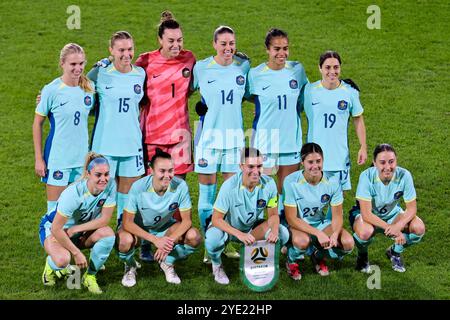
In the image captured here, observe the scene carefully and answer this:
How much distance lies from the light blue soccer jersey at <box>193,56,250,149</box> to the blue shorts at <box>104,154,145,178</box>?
1.91 feet

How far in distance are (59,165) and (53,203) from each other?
0.33m

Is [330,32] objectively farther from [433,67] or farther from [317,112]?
[317,112]

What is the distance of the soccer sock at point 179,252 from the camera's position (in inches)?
329

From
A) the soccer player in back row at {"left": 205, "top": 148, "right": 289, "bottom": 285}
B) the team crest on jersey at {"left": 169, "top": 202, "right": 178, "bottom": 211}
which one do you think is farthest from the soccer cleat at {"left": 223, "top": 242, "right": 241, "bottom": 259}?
the team crest on jersey at {"left": 169, "top": 202, "right": 178, "bottom": 211}

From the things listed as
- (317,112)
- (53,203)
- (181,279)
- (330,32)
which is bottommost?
(181,279)

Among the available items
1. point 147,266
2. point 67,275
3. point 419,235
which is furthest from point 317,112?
point 67,275

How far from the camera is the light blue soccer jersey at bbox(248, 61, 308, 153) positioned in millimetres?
8688

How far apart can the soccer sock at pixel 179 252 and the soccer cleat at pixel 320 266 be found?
3.39 feet

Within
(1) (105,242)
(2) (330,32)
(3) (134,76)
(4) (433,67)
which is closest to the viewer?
(1) (105,242)

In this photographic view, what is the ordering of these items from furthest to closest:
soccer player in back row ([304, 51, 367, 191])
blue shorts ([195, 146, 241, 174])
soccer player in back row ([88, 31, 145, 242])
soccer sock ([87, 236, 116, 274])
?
1. blue shorts ([195, 146, 241, 174])
2. soccer player in back row ([304, 51, 367, 191])
3. soccer player in back row ([88, 31, 145, 242])
4. soccer sock ([87, 236, 116, 274])

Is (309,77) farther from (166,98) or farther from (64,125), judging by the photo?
(64,125)

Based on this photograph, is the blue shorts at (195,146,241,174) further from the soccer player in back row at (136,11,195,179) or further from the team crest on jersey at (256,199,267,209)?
the team crest on jersey at (256,199,267,209)

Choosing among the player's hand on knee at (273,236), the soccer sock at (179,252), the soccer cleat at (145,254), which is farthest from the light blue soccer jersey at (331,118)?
the soccer cleat at (145,254)

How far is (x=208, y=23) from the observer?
15086mm
